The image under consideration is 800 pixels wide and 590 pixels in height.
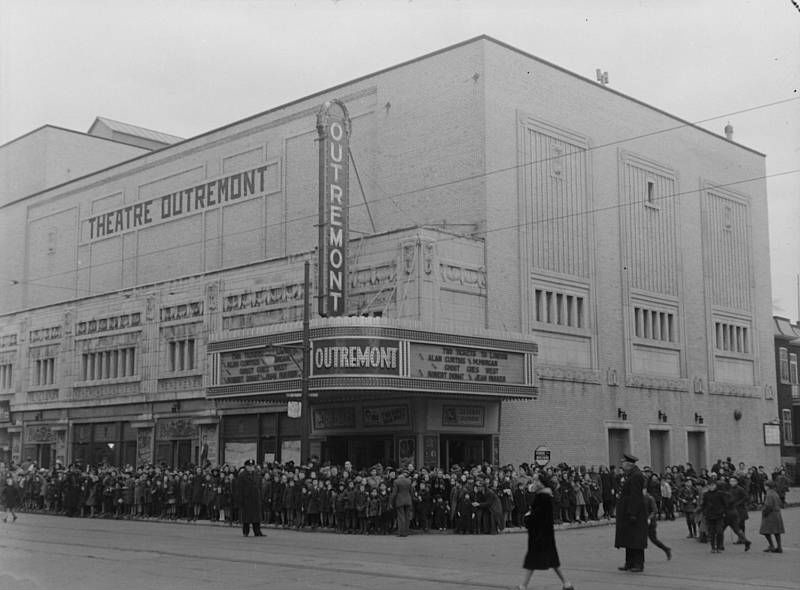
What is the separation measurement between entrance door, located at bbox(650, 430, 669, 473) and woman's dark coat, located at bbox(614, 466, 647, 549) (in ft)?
82.5

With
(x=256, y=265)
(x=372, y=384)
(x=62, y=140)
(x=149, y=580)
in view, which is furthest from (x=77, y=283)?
(x=149, y=580)

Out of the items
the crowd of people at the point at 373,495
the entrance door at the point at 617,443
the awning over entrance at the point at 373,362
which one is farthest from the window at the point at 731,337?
the awning over entrance at the point at 373,362

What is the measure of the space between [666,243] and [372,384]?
19.3 metres

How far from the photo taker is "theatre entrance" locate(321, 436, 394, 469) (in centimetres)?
3384

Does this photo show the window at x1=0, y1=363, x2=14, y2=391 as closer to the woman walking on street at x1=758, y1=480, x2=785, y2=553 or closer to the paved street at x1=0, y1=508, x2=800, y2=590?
the paved street at x1=0, y1=508, x2=800, y2=590

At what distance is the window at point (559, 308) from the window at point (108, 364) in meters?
18.5

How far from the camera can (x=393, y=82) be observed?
3919cm

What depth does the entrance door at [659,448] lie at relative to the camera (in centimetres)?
4128

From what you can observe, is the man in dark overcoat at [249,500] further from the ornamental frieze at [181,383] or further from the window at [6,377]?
the window at [6,377]

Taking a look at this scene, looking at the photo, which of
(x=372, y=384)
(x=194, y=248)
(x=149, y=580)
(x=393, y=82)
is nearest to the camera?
(x=149, y=580)

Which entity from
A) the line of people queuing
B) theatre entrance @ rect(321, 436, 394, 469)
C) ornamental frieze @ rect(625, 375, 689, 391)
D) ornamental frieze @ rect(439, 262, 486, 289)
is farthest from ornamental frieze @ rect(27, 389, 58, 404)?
ornamental frieze @ rect(625, 375, 689, 391)

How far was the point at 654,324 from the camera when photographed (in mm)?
42406

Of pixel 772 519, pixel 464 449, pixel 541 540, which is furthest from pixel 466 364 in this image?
pixel 541 540

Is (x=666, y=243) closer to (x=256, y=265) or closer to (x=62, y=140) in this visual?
(x=256, y=265)
